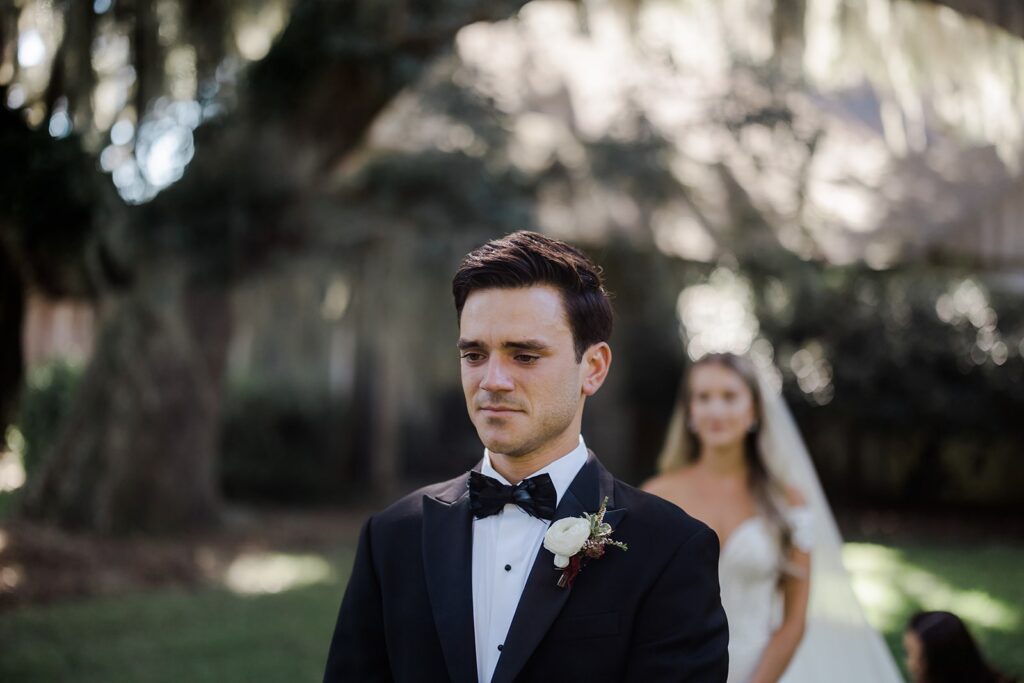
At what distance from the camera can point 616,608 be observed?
6.20 ft

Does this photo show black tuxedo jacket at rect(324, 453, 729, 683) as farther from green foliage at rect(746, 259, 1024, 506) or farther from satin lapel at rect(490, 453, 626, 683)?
green foliage at rect(746, 259, 1024, 506)

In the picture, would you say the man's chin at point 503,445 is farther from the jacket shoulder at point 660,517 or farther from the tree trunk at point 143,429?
the tree trunk at point 143,429

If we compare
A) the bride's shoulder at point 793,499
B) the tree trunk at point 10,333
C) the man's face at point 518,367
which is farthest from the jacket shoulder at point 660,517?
the tree trunk at point 10,333

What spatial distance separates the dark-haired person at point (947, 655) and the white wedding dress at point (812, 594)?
19.8 inches

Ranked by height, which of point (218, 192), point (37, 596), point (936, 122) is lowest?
point (37, 596)

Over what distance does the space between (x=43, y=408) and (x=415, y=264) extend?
25.0 ft

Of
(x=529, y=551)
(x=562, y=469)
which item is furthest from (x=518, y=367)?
(x=529, y=551)

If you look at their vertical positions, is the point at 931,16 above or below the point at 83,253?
above

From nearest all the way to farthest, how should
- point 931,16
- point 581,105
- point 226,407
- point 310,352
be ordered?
point 931,16, point 310,352, point 581,105, point 226,407

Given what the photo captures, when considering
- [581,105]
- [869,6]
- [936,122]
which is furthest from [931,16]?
[581,105]

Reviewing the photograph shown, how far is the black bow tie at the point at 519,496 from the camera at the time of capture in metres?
2.01

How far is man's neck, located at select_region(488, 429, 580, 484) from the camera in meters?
2.06

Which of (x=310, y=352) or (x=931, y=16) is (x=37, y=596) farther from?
(x=931, y=16)

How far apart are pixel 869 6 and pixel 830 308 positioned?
7.14m
